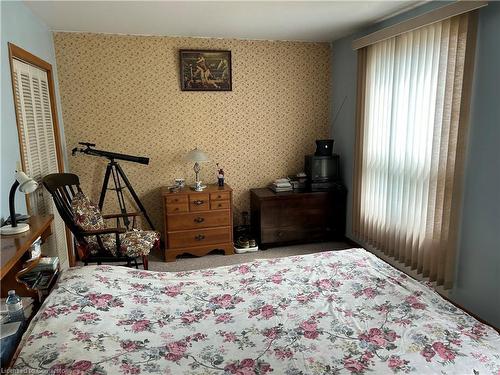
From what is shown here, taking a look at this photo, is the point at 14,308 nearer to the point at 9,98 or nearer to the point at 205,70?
the point at 9,98

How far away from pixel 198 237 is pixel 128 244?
102cm

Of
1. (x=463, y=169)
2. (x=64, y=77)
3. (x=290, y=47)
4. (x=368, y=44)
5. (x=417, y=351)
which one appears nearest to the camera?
(x=417, y=351)

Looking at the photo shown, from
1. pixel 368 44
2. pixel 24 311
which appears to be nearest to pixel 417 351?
pixel 24 311

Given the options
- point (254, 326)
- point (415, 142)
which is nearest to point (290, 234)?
point (415, 142)

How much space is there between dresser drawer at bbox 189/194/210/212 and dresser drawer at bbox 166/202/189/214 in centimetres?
6

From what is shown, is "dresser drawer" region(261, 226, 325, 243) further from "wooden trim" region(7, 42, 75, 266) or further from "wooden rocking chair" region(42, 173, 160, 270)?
"wooden trim" region(7, 42, 75, 266)

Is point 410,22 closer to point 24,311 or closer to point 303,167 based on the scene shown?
point 303,167

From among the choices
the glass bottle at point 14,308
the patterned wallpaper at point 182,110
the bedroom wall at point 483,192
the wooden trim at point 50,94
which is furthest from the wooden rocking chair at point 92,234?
the bedroom wall at point 483,192

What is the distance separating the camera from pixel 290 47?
4355mm

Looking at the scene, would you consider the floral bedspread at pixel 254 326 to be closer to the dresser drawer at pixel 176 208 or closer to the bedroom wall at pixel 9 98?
the bedroom wall at pixel 9 98

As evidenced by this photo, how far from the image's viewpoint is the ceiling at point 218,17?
2887 millimetres

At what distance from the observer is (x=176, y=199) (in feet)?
12.6

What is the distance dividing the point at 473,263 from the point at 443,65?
1532 millimetres

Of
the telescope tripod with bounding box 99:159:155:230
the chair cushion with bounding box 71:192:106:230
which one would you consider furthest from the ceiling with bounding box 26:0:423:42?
the chair cushion with bounding box 71:192:106:230
